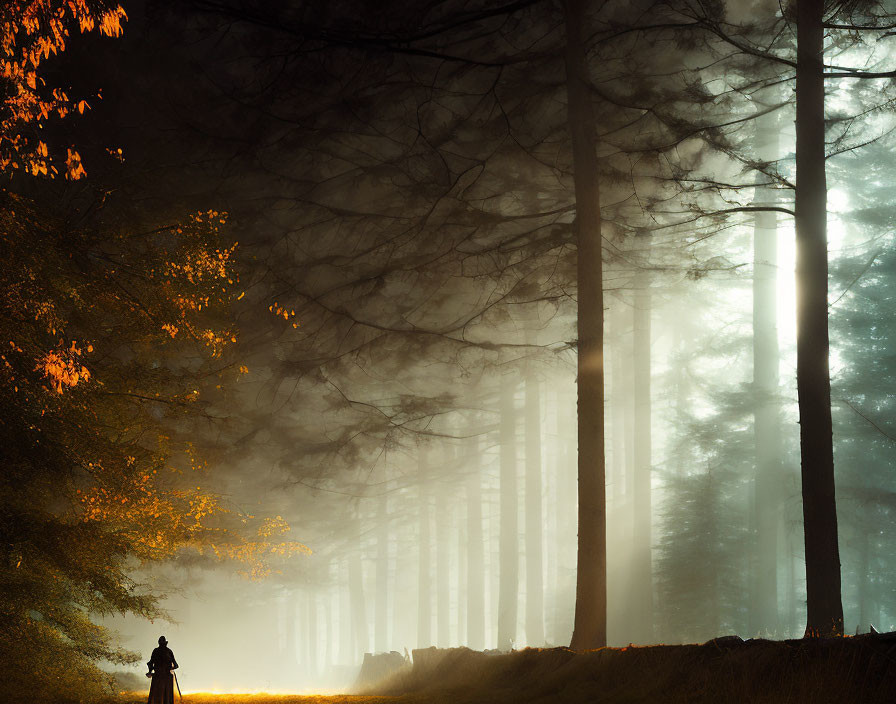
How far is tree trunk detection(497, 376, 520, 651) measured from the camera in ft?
78.6

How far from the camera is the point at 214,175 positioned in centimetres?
1430

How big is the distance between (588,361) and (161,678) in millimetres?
7403

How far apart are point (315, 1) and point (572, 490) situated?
1241 inches

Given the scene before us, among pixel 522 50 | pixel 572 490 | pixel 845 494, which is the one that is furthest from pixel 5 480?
pixel 572 490

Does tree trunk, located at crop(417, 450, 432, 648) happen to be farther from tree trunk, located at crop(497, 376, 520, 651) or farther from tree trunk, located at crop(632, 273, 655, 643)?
tree trunk, located at crop(632, 273, 655, 643)

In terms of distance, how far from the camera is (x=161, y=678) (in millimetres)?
10031

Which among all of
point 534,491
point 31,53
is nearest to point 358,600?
point 534,491

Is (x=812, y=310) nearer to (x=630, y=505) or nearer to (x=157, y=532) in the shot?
(x=157, y=532)

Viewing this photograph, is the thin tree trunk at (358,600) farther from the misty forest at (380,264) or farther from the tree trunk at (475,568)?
the misty forest at (380,264)

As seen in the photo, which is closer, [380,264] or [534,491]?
[380,264]

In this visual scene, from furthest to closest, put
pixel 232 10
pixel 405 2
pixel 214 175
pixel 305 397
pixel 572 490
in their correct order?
pixel 572 490
pixel 305 397
pixel 214 175
pixel 405 2
pixel 232 10

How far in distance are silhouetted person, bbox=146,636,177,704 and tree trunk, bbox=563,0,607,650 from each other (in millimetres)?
5595

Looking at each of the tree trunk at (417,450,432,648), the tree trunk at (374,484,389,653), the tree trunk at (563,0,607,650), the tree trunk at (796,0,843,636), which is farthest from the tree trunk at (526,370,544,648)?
the tree trunk at (796,0,843,636)

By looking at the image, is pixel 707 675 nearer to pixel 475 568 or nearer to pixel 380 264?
pixel 380 264
